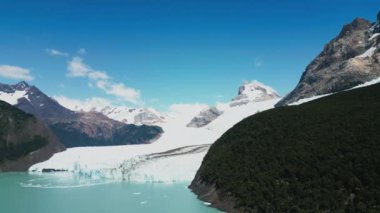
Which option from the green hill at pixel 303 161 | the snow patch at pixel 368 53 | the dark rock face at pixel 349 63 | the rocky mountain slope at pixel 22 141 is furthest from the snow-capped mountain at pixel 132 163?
the snow patch at pixel 368 53

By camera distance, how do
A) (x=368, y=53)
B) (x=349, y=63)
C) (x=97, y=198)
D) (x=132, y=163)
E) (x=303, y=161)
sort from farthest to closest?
(x=349, y=63) → (x=368, y=53) → (x=132, y=163) → (x=97, y=198) → (x=303, y=161)

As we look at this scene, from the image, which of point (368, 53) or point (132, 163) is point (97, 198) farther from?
point (368, 53)

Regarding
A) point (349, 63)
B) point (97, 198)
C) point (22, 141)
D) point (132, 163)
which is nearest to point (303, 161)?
point (97, 198)

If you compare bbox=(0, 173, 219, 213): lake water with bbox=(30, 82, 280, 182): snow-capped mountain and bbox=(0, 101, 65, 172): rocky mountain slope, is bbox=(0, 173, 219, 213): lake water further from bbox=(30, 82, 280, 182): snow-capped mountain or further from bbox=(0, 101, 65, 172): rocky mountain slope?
bbox=(0, 101, 65, 172): rocky mountain slope

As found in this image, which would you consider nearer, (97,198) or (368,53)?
(97,198)

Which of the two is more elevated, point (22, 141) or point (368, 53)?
point (368, 53)

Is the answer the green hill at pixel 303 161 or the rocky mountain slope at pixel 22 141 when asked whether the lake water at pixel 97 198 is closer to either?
the green hill at pixel 303 161
